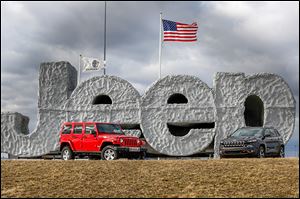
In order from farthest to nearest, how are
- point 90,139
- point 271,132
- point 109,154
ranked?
point 271,132, point 90,139, point 109,154

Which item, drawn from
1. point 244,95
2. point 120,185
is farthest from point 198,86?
point 120,185

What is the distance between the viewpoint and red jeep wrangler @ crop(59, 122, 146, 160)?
19.4 m

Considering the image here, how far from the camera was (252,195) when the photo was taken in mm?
12172

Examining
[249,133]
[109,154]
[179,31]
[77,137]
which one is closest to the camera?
[109,154]

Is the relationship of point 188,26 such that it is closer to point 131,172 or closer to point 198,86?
point 198,86

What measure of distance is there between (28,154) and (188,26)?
12.8 m

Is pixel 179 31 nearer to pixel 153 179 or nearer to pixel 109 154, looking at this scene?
pixel 109 154

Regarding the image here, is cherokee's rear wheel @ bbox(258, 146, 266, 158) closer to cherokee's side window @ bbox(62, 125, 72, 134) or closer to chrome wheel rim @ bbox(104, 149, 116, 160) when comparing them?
chrome wheel rim @ bbox(104, 149, 116, 160)

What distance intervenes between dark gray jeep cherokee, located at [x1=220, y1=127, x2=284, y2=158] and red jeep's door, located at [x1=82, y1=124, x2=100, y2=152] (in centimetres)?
568

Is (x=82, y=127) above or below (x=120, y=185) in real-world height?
above

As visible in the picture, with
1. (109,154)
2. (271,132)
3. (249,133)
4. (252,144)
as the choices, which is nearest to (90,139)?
(109,154)

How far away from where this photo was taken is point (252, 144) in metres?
19.8

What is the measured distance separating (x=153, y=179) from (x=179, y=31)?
16025mm

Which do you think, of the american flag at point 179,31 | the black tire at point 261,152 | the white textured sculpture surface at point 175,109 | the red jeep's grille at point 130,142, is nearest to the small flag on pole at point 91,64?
the white textured sculpture surface at point 175,109
